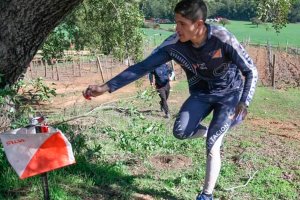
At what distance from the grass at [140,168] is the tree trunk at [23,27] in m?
0.89

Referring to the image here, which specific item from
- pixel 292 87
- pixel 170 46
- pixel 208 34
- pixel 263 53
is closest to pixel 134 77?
pixel 170 46

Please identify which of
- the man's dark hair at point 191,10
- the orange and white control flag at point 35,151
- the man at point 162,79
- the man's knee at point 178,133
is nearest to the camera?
the orange and white control flag at point 35,151

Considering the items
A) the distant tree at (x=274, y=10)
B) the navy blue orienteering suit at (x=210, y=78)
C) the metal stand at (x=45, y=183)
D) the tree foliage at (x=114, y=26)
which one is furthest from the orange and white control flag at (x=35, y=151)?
the tree foliage at (x=114, y=26)

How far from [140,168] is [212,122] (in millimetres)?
1585

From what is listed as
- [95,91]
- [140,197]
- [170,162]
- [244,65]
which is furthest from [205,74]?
[170,162]

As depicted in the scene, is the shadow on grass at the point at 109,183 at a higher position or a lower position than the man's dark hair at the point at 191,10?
lower

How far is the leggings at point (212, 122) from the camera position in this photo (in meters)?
4.21

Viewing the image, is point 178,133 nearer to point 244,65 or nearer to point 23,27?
point 244,65

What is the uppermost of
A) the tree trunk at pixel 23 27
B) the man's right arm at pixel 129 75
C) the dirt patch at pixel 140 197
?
the tree trunk at pixel 23 27

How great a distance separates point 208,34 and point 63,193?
1877 millimetres

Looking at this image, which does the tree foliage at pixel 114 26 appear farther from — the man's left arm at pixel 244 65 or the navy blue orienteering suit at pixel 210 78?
the man's left arm at pixel 244 65

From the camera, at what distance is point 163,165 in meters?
5.88

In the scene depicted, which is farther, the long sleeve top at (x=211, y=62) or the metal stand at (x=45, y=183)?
the long sleeve top at (x=211, y=62)

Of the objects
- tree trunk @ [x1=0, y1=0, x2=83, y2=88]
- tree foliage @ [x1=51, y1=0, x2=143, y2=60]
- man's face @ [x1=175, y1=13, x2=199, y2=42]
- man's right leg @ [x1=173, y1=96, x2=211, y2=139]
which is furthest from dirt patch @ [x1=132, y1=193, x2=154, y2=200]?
tree foliage @ [x1=51, y1=0, x2=143, y2=60]
